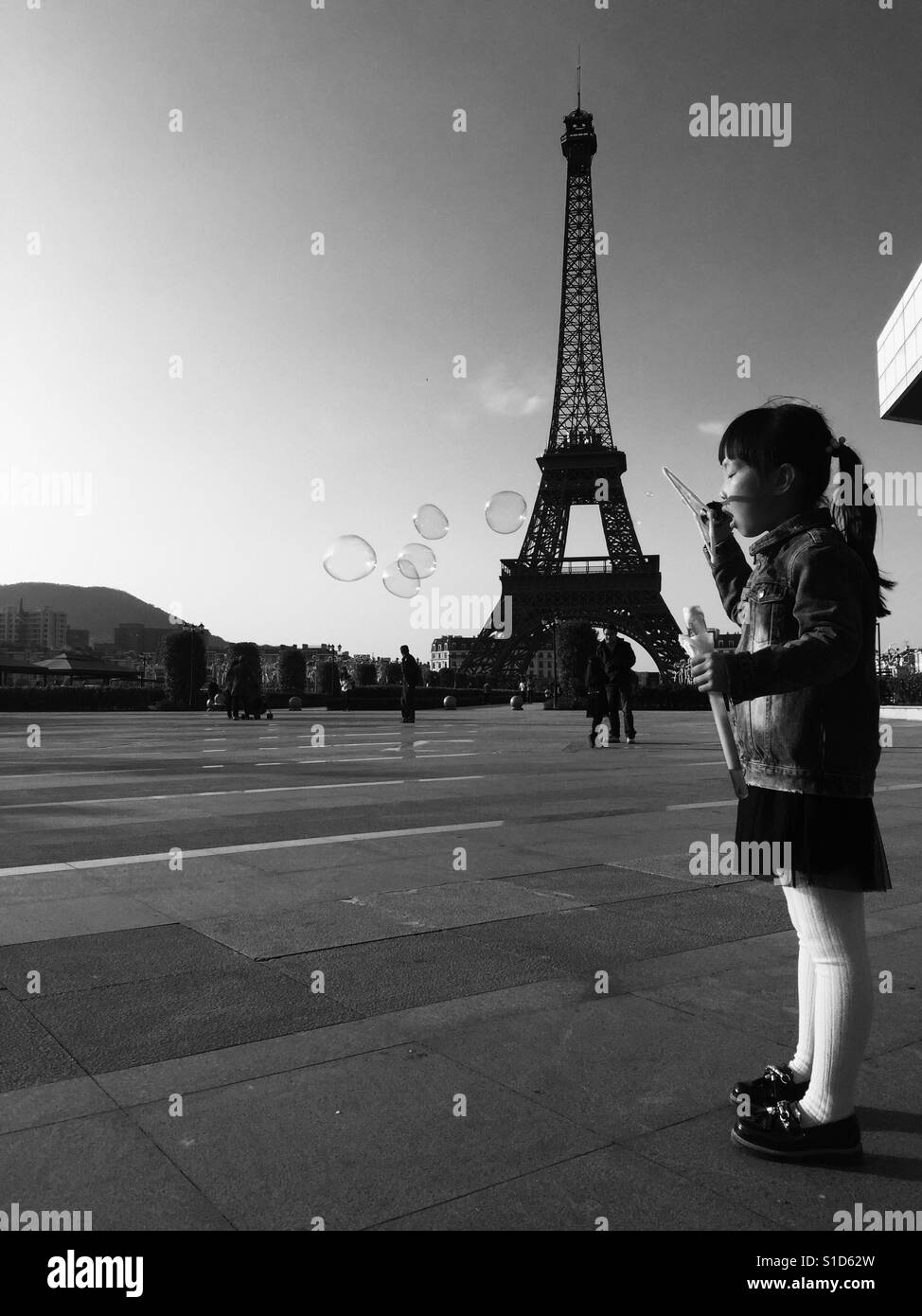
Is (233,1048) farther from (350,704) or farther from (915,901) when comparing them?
(350,704)

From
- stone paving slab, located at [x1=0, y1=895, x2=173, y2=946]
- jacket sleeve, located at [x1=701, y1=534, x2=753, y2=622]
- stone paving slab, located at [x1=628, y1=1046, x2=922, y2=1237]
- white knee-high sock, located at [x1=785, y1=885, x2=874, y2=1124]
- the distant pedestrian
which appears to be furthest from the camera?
the distant pedestrian

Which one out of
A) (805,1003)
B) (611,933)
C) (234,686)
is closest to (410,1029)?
(805,1003)

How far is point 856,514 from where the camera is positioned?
2473 mm


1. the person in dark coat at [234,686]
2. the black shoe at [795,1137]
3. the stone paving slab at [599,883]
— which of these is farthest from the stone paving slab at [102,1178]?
the person in dark coat at [234,686]

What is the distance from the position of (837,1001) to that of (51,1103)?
6.18 feet

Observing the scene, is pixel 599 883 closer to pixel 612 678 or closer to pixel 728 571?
pixel 728 571

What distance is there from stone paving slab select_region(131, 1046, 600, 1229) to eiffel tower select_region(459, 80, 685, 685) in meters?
50.5

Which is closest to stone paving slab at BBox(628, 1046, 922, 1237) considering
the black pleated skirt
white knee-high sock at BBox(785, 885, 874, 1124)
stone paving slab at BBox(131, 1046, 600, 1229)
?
white knee-high sock at BBox(785, 885, 874, 1124)

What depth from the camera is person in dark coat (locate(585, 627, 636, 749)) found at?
15578mm

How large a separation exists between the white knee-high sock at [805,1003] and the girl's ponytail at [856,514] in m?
0.77

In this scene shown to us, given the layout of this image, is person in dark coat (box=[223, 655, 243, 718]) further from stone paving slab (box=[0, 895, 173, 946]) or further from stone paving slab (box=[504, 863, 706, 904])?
stone paving slab (box=[0, 895, 173, 946])

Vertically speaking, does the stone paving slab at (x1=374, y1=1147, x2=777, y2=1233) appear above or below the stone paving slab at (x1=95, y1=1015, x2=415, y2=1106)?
below

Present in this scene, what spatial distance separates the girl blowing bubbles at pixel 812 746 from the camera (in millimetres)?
2211
